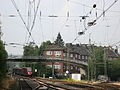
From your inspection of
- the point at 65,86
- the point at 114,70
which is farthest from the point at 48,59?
the point at 65,86

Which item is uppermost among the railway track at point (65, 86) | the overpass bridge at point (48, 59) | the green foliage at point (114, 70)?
the overpass bridge at point (48, 59)

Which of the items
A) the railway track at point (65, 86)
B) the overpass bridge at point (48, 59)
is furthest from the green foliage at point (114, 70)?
the railway track at point (65, 86)

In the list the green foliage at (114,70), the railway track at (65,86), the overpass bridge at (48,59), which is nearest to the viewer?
the railway track at (65,86)

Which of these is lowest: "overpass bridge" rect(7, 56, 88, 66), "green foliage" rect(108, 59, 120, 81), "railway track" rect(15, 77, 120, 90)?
"railway track" rect(15, 77, 120, 90)

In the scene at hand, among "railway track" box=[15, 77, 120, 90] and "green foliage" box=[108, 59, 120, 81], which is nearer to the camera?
"railway track" box=[15, 77, 120, 90]

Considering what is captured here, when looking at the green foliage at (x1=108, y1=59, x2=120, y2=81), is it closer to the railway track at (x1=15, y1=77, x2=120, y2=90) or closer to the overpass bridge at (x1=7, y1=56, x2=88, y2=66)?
the overpass bridge at (x1=7, y1=56, x2=88, y2=66)

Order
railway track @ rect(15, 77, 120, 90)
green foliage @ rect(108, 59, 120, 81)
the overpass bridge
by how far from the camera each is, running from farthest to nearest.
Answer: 1. the overpass bridge
2. green foliage @ rect(108, 59, 120, 81)
3. railway track @ rect(15, 77, 120, 90)

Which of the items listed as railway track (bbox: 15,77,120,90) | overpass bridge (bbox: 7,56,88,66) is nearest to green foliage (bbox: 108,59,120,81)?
overpass bridge (bbox: 7,56,88,66)

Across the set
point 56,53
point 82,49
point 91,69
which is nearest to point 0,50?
point 91,69

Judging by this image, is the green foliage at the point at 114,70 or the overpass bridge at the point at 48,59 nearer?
the green foliage at the point at 114,70

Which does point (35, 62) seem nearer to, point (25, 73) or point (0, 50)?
point (25, 73)

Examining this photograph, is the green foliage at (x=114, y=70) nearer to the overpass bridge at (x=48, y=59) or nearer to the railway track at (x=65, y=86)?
→ the overpass bridge at (x=48, y=59)

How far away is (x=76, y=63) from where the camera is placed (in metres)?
102

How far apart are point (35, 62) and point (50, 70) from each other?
10.5 m
